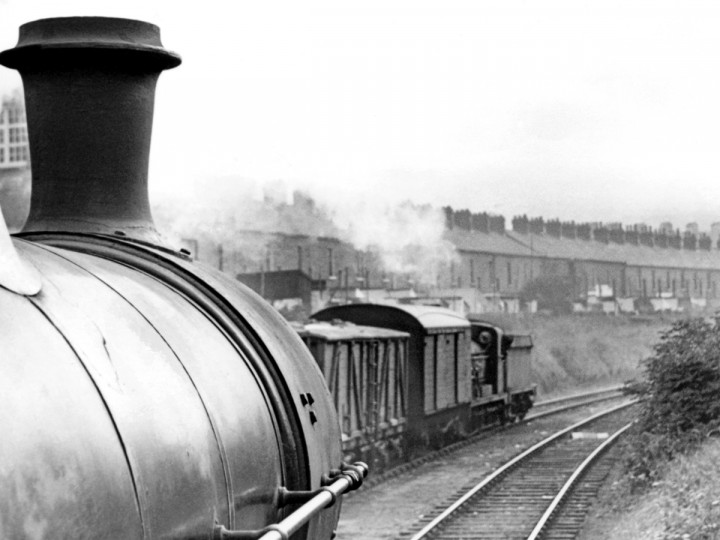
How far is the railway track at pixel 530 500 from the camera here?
36.7 feet

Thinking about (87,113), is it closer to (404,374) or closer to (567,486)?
(567,486)

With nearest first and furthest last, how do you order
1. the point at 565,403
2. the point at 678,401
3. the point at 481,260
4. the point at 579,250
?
1. the point at 678,401
2. the point at 565,403
3. the point at 481,260
4. the point at 579,250

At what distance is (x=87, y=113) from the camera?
3330 millimetres

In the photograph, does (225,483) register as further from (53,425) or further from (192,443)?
(53,425)

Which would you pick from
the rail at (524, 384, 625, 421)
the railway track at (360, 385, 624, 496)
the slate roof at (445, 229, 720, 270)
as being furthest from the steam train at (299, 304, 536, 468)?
the slate roof at (445, 229, 720, 270)

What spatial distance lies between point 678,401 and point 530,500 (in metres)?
2.41

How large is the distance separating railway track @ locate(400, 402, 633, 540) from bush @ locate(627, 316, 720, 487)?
825 millimetres

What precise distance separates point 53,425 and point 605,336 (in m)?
46.9

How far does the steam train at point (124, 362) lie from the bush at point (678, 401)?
395 inches

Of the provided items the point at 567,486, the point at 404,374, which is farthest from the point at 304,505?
the point at 404,374

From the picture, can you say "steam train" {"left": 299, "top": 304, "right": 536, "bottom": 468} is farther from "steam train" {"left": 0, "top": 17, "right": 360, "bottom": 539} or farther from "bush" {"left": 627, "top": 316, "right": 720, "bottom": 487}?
"steam train" {"left": 0, "top": 17, "right": 360, "bottom": 539}

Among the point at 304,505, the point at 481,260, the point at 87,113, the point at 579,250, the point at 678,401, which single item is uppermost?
the point at 579,250

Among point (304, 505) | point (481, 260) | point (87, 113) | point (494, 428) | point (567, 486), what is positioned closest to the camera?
point (304, 505)

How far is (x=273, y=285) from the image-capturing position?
34.0 meters
